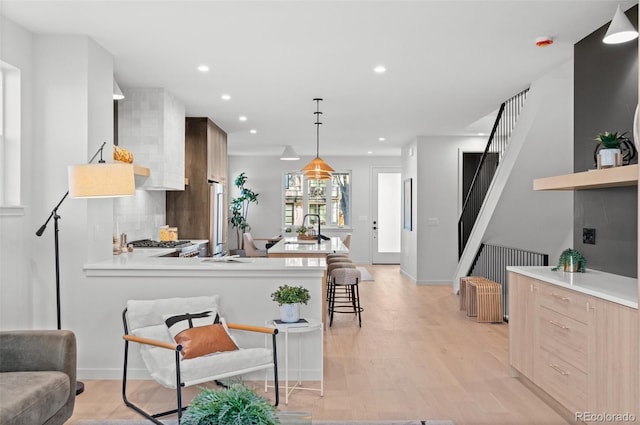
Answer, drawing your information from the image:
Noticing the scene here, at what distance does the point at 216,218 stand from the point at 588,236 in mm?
5165

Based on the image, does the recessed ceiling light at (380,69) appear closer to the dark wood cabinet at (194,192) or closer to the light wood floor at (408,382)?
the light wood floor at (408,382)

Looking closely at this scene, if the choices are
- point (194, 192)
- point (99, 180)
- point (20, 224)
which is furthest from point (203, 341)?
point (194, 192)

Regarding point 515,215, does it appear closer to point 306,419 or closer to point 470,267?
point 470,267

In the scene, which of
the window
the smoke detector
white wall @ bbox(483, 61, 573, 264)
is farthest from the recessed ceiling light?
the window

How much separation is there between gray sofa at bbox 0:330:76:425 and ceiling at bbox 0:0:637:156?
2153 millimetres

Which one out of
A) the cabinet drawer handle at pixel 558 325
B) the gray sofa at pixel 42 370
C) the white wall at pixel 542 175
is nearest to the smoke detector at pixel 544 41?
the white wall at pixel 542 175

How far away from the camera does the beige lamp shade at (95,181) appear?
11.6 ft

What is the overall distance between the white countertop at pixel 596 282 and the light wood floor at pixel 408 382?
87cm

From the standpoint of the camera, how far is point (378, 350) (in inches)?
196

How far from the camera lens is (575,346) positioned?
3.14m

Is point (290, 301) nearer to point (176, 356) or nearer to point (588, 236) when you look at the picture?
point (176, 356)

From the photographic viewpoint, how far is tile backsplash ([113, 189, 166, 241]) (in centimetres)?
574

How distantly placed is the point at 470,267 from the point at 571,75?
3564 millimetres

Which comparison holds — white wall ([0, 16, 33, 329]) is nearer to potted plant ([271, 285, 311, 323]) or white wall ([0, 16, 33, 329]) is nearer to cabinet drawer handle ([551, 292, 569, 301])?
A: potted plant ([271, 285, 311, 323])
